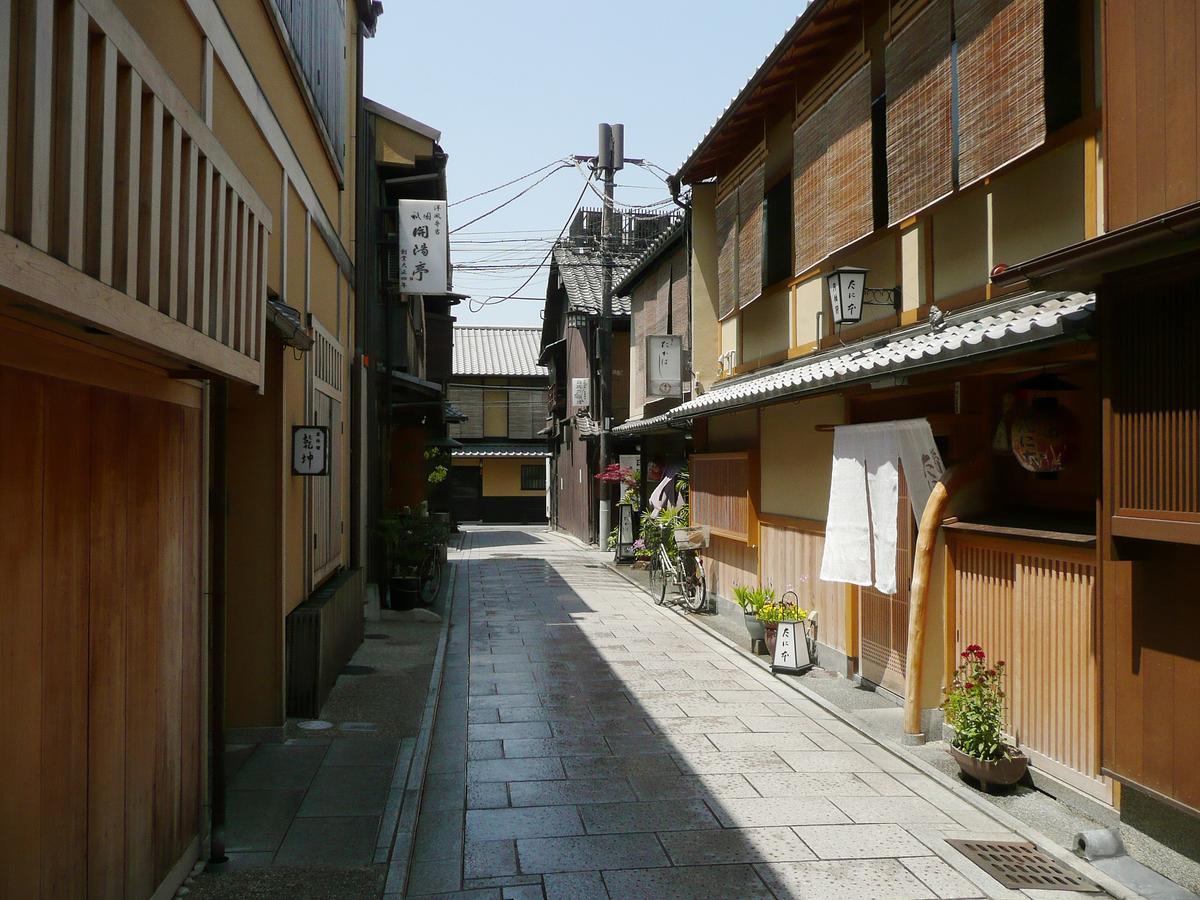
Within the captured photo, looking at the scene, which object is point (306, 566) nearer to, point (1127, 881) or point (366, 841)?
point (366, 841)

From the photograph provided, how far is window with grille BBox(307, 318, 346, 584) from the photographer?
11.6 metres

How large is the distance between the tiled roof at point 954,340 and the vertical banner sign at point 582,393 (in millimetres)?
22010

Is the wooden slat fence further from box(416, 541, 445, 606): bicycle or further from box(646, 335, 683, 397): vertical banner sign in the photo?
box(646, 335, 683, 397): vertical banner sign

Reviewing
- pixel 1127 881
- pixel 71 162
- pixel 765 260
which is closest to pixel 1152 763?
pixel 1127 881

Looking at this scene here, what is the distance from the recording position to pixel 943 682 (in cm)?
938

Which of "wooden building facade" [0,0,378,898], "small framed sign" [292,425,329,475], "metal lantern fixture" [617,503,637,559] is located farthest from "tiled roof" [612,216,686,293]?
"wooden building facade" [0,0,378,898]

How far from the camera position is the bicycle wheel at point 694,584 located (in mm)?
18516

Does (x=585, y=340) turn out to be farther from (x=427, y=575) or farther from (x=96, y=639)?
(x=96, y=639)

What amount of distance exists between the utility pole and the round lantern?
21320mm

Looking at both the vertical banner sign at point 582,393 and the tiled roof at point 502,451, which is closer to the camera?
the vertical banner sign at point 582,393

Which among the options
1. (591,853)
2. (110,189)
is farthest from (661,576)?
(110,189)

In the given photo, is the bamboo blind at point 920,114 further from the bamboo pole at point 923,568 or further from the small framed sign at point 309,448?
the small framed sign at point 309,448

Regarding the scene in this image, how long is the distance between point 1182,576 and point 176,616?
6.31 m

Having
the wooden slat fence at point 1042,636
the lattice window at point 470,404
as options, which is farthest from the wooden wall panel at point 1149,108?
the lattice window at point 470,404
